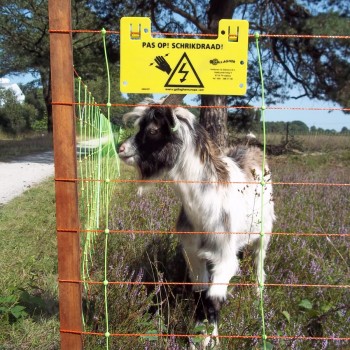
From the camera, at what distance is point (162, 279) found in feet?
11.1

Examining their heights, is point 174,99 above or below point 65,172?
above

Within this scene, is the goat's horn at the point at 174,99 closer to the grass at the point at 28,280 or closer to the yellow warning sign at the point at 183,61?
the yellow warning sign at the point at 183,61

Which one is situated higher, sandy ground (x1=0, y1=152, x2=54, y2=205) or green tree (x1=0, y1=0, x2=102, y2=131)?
green tree (x1=0, y1=0, x2=102, y2=131)

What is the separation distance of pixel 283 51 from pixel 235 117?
2745 mm

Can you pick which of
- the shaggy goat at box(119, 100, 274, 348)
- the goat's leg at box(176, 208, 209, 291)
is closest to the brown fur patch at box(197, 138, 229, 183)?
the shaggy goat at box(119, 100, 274, 348)

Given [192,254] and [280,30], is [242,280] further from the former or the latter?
[280,30]

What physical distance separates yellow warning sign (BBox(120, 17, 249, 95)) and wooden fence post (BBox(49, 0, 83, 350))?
0.27m

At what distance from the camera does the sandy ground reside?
8859 millimetres

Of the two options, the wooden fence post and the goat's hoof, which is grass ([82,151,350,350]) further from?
the wooden fence post

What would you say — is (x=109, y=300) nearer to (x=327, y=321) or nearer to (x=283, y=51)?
(x=327, y=321)

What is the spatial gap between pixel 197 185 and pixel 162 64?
3.43 feet

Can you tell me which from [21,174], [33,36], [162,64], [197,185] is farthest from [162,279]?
[33,36]

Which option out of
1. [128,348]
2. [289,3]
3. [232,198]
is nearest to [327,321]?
[232,198]

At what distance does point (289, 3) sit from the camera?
1202cm
